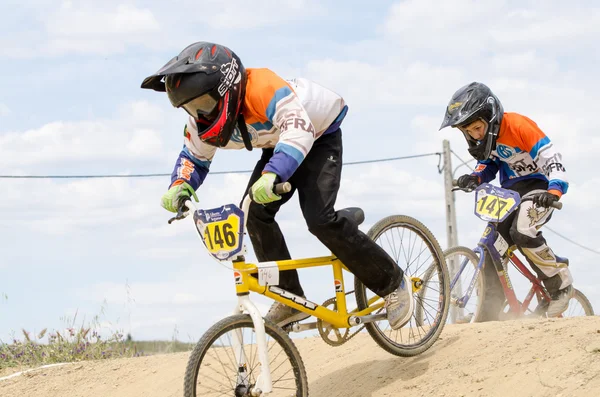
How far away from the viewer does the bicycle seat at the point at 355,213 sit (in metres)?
5.45

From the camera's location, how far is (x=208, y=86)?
489 cm

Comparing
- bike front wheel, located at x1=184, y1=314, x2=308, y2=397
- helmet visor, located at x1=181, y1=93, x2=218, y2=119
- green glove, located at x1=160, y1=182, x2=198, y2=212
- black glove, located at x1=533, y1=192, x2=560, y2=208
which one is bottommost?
bike front wheel, located at x1=184, y1=314, x2=308, y2=397

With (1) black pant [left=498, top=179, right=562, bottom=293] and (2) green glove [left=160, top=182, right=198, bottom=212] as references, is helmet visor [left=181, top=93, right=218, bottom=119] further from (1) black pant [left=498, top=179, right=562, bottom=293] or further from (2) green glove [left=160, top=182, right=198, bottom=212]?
(1) black pant [left=498, top=179, right=562, bottom=293]

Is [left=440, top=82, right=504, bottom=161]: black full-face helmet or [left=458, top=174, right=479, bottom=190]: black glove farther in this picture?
[left=458, top=174, right=479, bottom=190]: black glove

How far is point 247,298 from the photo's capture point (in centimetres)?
493

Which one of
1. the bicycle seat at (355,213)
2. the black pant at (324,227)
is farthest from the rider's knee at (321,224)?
the bicycle seat at (355,213)

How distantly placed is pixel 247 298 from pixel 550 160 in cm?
386

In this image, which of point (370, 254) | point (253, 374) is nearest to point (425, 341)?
point (370, 254)

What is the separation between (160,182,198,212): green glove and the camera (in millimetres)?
5426

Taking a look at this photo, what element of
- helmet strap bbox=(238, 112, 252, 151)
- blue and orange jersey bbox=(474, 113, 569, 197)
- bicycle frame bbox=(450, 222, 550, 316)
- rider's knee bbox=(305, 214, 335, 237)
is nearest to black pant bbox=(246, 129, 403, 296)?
rider's knee bbox=(305, 214, 335, 237)

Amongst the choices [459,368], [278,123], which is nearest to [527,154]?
[459,368]

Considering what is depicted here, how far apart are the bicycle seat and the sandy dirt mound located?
1.24 m

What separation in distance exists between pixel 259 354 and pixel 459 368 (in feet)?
5.58

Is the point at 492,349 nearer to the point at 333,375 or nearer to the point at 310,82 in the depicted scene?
the point at 333,375
